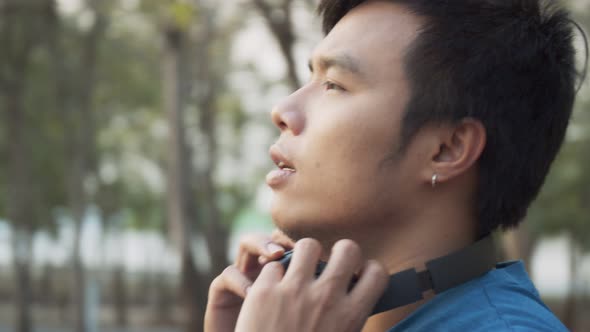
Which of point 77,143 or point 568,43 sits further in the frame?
point 77,143

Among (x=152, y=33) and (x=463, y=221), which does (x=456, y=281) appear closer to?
(x=463, y=221)

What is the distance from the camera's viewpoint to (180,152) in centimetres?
1361

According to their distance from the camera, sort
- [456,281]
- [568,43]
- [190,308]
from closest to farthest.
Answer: [456,281] < [568,43] < [190,308]

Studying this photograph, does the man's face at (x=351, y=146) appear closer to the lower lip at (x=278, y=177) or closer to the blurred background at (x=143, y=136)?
the lower lip at (x=278, y=177)

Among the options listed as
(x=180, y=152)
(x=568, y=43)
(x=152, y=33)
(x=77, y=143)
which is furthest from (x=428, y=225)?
(x=77, y=143)

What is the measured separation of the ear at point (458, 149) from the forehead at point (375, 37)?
0.21 m

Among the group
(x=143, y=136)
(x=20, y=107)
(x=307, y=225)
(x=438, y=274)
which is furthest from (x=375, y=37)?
(x=143, y=136)

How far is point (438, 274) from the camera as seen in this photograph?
185 centimetres

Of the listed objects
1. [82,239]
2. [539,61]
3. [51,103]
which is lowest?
[539,61]

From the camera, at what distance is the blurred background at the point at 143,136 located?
13.2 m

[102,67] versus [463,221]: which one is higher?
[102,67]

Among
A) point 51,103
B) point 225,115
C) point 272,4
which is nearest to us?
point 272,4

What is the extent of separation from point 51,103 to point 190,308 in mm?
11326

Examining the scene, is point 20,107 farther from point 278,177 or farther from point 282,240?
point 278,177
